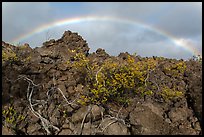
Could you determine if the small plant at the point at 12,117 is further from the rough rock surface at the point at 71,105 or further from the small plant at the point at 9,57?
the small plant at the point at 9,57

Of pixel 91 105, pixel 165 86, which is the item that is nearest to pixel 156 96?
pixel 165 86

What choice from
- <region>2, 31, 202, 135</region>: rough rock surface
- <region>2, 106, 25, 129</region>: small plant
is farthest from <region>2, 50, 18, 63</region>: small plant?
<region>2, 106, 25, 129</region>: small plant

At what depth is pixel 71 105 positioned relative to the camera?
1345 centimetres

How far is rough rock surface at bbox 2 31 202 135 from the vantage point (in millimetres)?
12805

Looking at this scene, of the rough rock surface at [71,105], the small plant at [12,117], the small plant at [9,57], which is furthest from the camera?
the small plant at [9,57]

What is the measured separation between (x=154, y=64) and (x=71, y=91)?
4.33 m

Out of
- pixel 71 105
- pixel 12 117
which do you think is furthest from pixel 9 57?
pixel 71 105

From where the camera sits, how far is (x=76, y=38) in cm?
1716

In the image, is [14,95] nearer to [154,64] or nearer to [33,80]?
[33,80]

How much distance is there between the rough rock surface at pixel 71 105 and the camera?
12805 mm

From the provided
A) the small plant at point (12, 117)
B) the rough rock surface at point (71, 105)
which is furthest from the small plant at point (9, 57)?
the small plant at point (12, 117)

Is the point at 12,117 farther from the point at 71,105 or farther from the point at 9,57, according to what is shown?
the point at 9,57

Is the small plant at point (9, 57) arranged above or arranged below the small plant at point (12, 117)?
above

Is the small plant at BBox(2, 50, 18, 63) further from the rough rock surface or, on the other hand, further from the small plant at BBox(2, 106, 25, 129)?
the small plant at BBox(2, 106, 25, 129)
